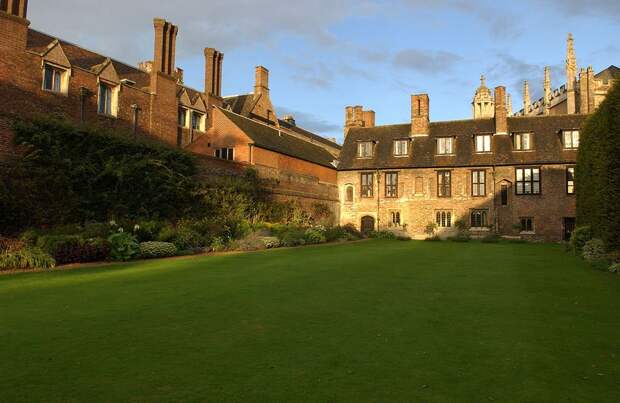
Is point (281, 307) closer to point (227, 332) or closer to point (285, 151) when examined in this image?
point (227, 332)

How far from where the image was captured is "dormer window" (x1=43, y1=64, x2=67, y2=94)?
24891mm

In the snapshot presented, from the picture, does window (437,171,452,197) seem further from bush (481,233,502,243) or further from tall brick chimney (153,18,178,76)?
tall brick chimney (153,18,178,76)

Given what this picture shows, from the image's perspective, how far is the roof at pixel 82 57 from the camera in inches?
1011

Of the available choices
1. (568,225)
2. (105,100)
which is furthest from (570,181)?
(105,100)

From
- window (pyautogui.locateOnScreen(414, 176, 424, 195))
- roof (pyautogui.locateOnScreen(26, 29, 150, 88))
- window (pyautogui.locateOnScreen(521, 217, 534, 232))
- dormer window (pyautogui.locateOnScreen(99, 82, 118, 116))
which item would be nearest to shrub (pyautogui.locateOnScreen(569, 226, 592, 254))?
window (pyautogui.locateOnScreen(521, 217, 534, 232))

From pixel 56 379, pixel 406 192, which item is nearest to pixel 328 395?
pixel 56 379

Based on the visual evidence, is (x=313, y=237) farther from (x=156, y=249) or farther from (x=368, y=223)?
(x=368, y=223)

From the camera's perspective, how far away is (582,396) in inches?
160

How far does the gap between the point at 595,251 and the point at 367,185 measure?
2593cm

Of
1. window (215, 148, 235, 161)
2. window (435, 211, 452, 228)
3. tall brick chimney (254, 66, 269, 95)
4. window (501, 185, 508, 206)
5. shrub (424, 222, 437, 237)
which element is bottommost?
shrub (424, 222, 437, 237)

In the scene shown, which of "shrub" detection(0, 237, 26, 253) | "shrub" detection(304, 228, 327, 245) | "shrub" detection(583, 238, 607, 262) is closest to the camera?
"shrub" detection(0, 237, 26, 253)

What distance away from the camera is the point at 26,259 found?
13031 millimetres

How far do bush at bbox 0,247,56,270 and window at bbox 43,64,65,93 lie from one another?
1525 cm

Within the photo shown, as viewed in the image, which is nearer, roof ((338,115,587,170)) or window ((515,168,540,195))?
window ((515,168,540,195))
